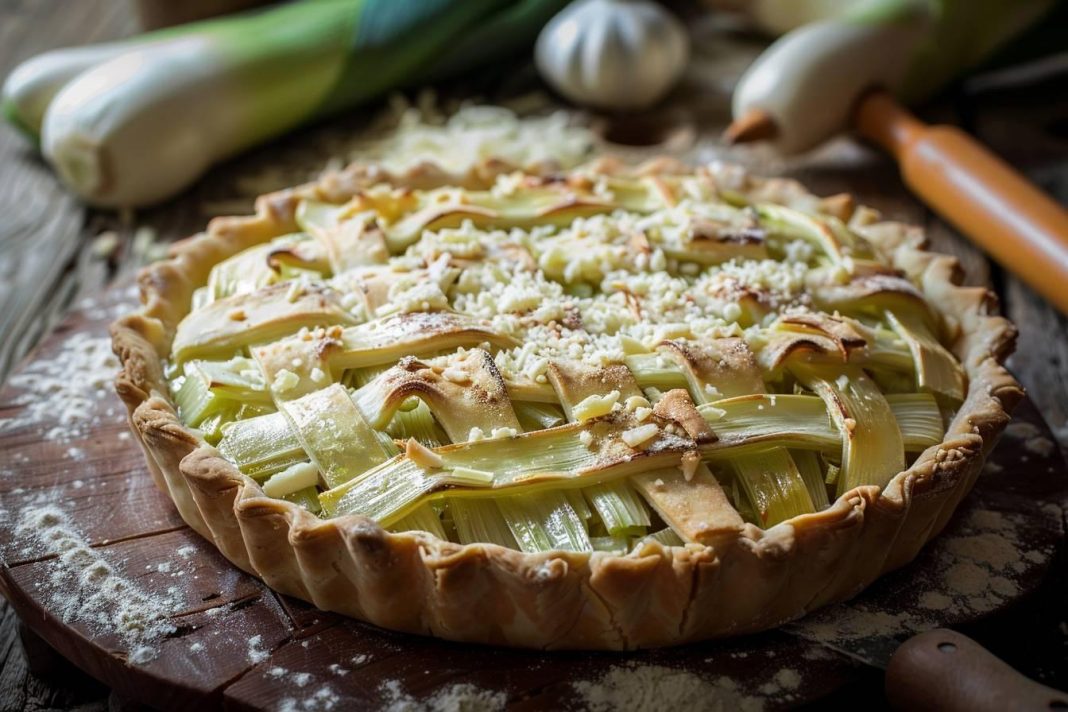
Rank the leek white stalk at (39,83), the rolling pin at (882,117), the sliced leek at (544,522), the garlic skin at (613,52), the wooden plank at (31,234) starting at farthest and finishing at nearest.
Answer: the garlic skin at (613,52), the leek white stalk at (39,83), the wooden plank at (31,234), the rolling pin at (882,117), the sliced leek at (544,522)

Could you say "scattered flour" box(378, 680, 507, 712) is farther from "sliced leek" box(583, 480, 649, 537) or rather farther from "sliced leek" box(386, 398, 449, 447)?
"sliced leek" box(386, 398, 449, 447)

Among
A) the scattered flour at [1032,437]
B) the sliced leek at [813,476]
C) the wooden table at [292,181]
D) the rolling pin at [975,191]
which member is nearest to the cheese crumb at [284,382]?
the sliced leek at [813,476]

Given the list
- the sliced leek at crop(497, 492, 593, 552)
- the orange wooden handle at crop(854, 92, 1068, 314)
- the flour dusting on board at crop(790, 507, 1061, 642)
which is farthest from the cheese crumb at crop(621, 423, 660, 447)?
the orange wooden handle at crop(854, 92, 1068, 314)

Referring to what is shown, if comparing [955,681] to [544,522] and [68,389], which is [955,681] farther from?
[68,389]

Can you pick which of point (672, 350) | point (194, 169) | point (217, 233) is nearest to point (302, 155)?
point (194, 169)

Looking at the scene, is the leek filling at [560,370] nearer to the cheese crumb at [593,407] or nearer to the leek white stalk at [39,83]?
the cheese crumb at [593,407]

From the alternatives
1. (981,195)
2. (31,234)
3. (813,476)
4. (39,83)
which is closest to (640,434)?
(813,476)
